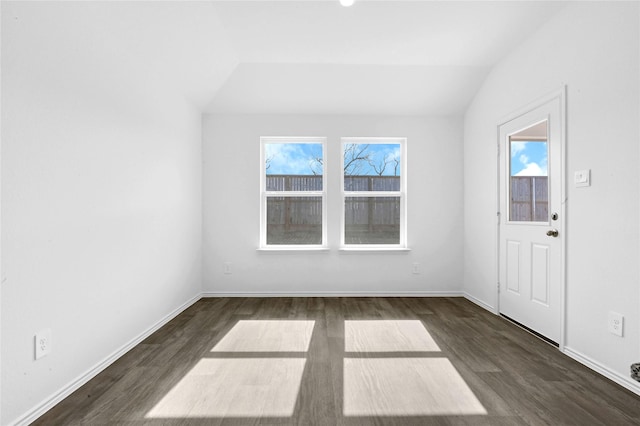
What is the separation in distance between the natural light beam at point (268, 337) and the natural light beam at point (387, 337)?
387 millimetres

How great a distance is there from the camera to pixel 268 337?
103 inches

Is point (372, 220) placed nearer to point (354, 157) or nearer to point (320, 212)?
point (320, 212)

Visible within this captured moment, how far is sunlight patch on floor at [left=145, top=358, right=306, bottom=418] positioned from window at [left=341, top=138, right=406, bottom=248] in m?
2.18

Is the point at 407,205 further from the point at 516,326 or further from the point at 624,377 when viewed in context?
the point at 624,377

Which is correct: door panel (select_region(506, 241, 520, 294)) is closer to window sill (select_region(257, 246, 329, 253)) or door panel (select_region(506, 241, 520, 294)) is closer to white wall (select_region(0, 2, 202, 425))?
window sill (select_region(257, 246, 329, 253))

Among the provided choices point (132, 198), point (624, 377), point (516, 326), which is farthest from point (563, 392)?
A: point (132, 198)

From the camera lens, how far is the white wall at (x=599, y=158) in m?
1.85

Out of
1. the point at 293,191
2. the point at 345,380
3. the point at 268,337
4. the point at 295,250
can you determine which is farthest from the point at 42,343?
the point at 293,191

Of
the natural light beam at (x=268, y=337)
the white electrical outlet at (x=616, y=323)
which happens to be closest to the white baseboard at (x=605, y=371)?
the white electrical outlet at (x=616, y=323)

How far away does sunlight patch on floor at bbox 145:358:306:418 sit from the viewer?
162 cm

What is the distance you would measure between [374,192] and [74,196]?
3.18 meters

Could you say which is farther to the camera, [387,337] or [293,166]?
[293,166]

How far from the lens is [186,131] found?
3432mm

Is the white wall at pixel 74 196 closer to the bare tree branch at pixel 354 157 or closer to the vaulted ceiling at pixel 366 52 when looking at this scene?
the vaulted ceiling at pixel 366 52
